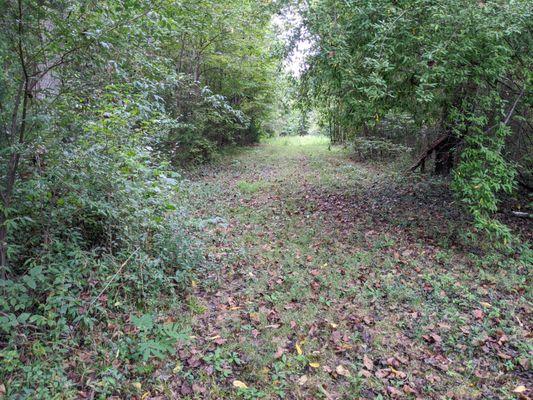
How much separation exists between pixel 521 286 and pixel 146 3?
565 centimetres

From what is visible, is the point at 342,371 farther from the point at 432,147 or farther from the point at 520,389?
the point at 432,147

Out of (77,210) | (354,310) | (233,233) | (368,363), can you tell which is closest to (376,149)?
(233,233)

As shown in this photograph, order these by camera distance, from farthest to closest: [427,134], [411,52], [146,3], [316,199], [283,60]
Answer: [427,134]
[316,199]
[283,60]
[411,52]
[146,3]

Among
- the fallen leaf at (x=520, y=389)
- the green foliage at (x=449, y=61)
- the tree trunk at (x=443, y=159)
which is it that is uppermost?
the green foliage at (x=449, y=61)

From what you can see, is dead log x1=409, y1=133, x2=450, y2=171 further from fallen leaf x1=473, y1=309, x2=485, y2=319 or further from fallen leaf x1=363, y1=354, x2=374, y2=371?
fallen leaf x1=363, y1=354, x2=374, y2=371

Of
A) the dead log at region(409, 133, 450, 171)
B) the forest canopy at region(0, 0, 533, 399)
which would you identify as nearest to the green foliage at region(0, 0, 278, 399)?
the forest canopy at region(0, 0, 533, 399)

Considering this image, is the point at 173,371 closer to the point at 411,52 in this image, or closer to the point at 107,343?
the point at 107,343

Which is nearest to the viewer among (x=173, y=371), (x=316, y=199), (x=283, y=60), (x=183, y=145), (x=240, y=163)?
(x=173, y=371)

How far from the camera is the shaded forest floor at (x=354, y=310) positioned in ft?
10.4

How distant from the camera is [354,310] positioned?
422 cm

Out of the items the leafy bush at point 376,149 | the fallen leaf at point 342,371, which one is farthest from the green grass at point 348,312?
the leafy bush at point 376,149

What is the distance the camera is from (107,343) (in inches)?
125

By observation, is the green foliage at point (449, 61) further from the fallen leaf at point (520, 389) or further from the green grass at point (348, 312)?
the fallen leaf at point (520, 389)

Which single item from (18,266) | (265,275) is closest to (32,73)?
(18,266)
